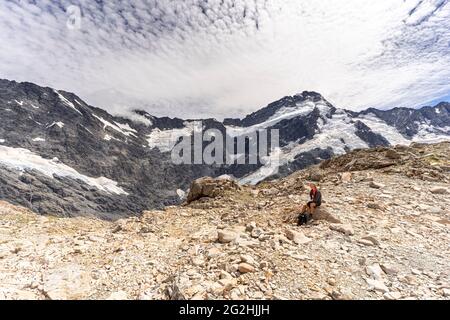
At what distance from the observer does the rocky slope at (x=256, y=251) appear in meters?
9.08

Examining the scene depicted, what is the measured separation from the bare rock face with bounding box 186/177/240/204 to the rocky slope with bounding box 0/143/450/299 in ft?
13.8

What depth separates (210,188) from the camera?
22828 mm

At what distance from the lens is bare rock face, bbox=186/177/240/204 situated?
2239 cm

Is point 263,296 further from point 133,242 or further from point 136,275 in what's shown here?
point 133,242

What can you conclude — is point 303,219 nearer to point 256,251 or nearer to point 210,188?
point 256,251

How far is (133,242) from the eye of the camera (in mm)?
12984

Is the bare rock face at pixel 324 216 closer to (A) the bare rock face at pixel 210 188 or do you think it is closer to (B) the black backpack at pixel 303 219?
(B) the black backpack at pixel 303 219

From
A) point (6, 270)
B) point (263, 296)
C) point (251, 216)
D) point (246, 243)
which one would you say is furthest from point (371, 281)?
point (6, 270)

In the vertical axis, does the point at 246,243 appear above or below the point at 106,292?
above

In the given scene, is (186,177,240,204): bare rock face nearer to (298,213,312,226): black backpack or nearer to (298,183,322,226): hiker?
(298,183,322,226): hiker

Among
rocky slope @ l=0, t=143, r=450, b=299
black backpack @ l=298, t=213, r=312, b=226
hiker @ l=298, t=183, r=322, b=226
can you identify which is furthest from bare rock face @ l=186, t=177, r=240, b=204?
black backpack @ l=298, t=213, r=312, b=226

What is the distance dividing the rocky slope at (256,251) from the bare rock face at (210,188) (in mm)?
Result: 4200

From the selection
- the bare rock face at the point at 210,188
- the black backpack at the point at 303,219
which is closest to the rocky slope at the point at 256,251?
the black backpack at the point at 303,219
